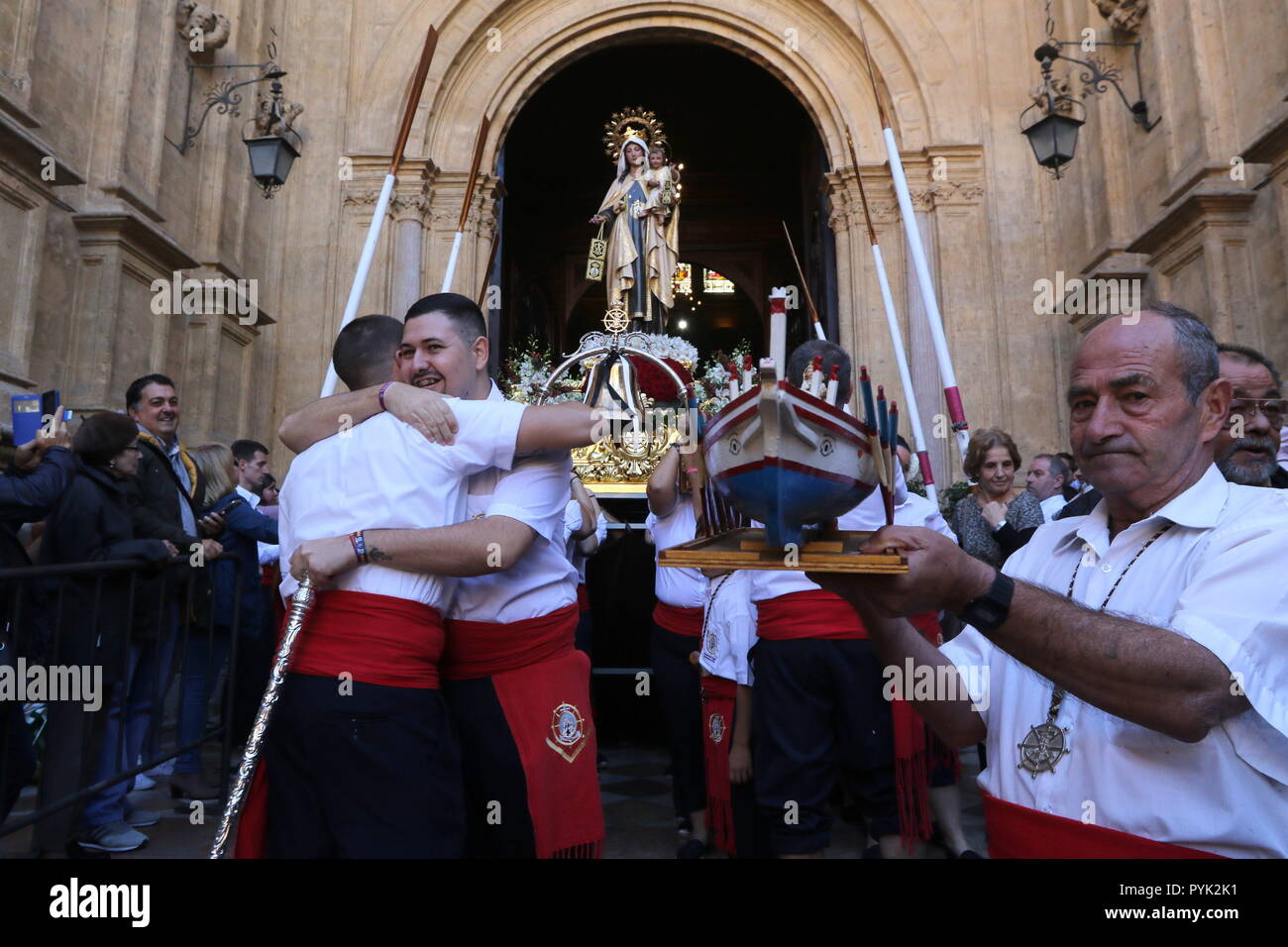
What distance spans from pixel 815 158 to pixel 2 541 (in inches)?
486

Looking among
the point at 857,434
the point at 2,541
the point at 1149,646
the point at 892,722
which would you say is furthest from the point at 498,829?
the point at 2,541

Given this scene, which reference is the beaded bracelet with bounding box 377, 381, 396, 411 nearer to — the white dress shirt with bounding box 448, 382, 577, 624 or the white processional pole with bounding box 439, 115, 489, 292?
the white dress shirt with bounding box 448, 382, 577, 624

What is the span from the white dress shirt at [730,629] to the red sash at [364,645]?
68.7 inches

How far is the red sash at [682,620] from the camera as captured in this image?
418 centimetres

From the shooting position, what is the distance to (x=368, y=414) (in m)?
2.16

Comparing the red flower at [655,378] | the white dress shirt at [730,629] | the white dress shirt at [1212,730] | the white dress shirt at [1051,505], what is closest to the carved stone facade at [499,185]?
the white dress shirt at [1051,505]

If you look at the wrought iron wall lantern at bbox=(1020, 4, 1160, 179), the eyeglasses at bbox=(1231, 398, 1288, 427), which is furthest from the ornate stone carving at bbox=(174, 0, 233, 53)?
the eyeglasses at bbox=(1231, 398, 1288, 427)

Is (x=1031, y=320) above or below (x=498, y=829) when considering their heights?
above

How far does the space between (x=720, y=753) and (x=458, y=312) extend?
2243 millimetres

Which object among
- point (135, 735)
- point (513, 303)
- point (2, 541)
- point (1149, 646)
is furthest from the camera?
point (513, 303)

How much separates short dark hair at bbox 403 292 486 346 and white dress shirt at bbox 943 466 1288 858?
5.04 ft

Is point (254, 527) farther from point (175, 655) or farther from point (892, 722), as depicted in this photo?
point (892, 722)

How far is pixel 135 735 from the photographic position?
4020mm

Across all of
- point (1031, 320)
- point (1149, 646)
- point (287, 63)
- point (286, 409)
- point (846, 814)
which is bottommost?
point (846, 814)
